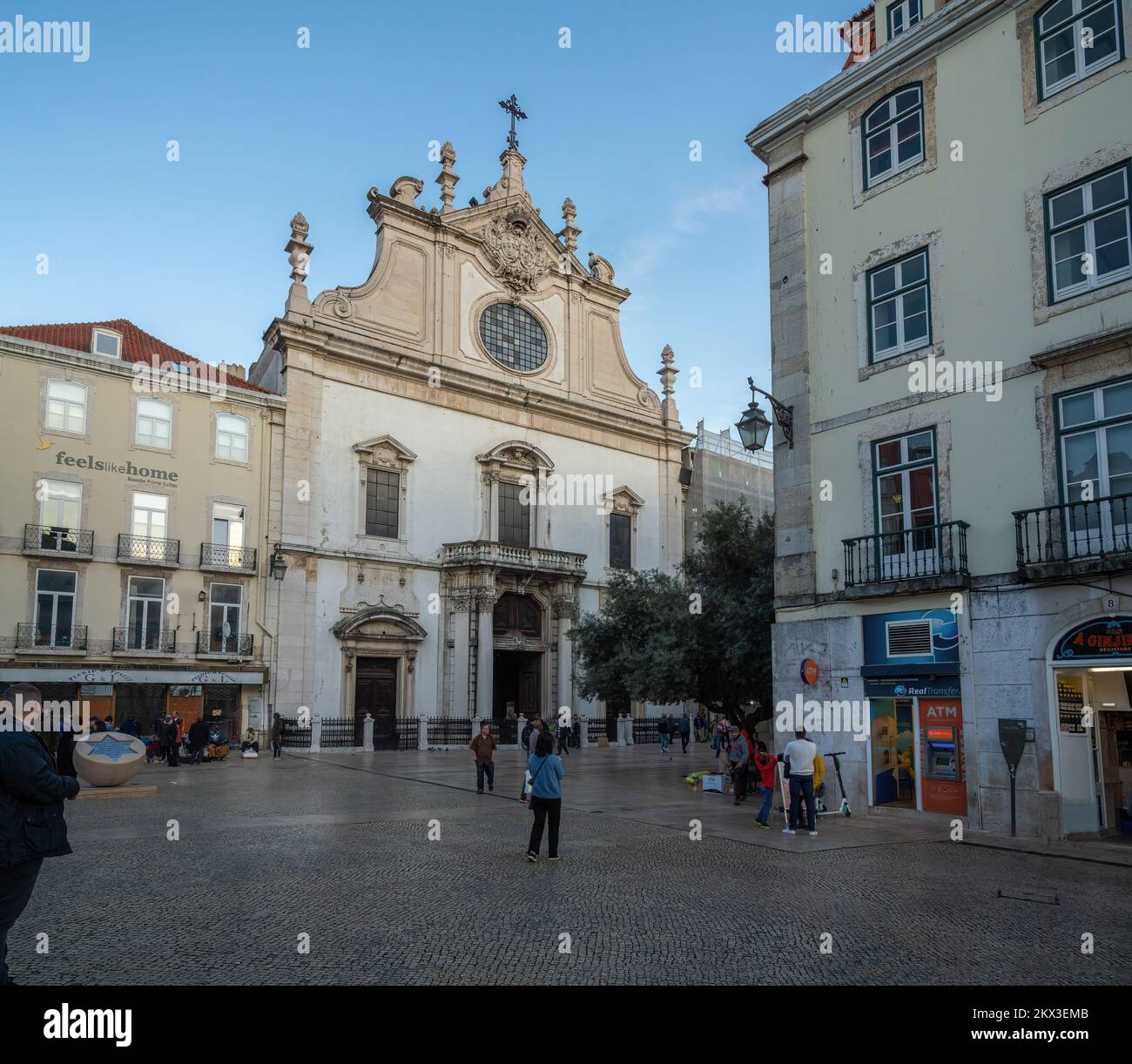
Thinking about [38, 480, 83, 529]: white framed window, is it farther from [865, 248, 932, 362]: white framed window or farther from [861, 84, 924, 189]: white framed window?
[861, 84, 924, 189]: white framed window

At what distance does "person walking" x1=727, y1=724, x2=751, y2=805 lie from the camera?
18.3 metres

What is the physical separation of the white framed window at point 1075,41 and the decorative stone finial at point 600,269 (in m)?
33.2

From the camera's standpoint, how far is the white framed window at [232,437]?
113 feet

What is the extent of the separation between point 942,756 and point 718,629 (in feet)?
21.0

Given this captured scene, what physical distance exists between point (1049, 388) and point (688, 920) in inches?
404

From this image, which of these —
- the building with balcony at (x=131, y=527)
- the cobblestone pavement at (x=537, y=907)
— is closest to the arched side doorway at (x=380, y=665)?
the building with balcony at (x=131, y=527)

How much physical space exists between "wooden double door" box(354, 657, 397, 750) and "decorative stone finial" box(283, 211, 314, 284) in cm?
1485

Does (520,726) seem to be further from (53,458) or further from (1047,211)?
(1047,211)

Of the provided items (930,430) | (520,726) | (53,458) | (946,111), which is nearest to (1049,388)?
(930,430)

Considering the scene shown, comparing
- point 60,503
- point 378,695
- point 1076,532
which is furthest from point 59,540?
point 1076,532

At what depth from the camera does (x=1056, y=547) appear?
46.3 feet

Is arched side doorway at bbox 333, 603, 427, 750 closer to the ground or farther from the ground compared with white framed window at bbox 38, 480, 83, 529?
closer to the ground

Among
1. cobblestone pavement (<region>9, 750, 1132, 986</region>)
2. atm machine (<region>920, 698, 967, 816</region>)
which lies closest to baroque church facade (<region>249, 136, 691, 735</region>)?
cobblestone pavement (<region>9, 750, 1132, 986</region>)
